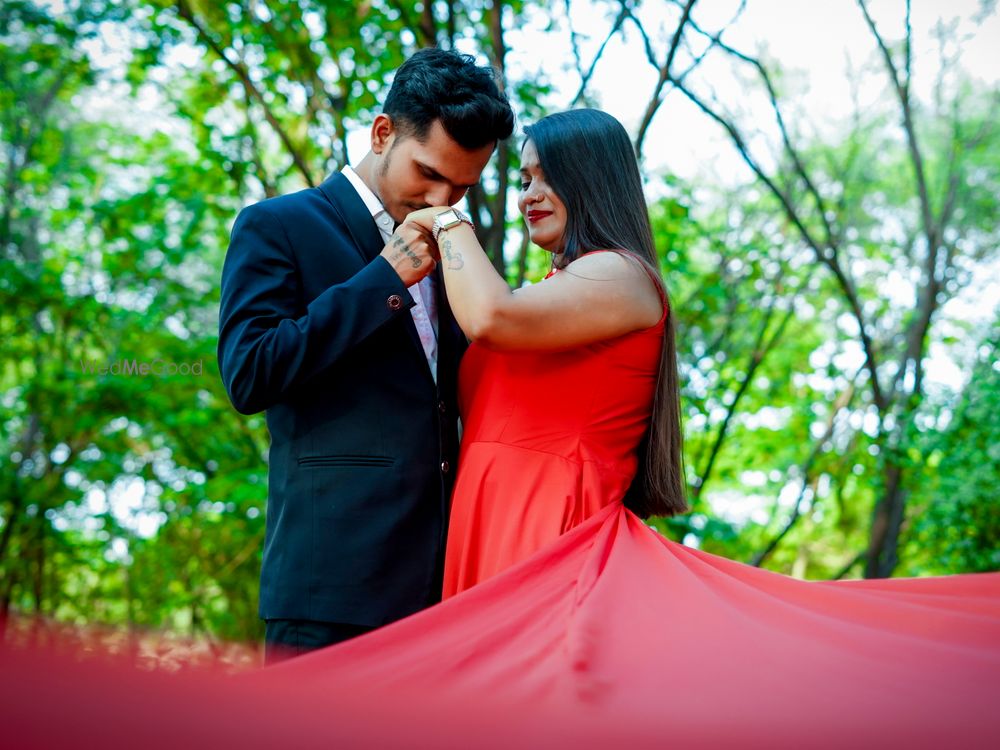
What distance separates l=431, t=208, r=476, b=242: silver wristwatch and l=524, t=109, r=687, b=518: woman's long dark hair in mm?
304

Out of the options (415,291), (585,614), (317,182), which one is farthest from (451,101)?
(317,182)

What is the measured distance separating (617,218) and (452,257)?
0.50 metres

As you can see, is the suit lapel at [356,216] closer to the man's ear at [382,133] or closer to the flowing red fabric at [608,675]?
the man's ear at [382,133]

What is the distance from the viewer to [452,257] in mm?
2412

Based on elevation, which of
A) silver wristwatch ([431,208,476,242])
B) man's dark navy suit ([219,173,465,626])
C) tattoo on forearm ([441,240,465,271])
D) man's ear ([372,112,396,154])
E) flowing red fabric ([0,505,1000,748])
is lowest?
flowing red fabric ([0,505,1000,748])

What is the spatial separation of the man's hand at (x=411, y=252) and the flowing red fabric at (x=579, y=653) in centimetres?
36

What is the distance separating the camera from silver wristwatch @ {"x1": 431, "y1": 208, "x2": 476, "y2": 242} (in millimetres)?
2463

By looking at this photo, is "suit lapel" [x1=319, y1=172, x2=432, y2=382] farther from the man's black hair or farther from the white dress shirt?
the man's black hair

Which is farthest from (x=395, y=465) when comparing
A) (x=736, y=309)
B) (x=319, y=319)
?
(x=736, y=309)

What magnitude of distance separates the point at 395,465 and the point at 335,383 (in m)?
0.24

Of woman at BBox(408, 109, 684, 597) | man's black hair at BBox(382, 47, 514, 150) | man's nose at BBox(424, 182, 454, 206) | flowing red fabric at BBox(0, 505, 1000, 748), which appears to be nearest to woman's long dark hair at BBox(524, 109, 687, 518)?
woman at BBox(408, 109, 684, 597)

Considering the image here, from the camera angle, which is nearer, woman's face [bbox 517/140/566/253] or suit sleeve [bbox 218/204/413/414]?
suit sleeve [bbox 218/204/413/414]

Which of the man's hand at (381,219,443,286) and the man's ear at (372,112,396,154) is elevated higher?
the man's ear at (372,112,396,154)

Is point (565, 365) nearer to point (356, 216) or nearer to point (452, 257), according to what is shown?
point (452, 257)
